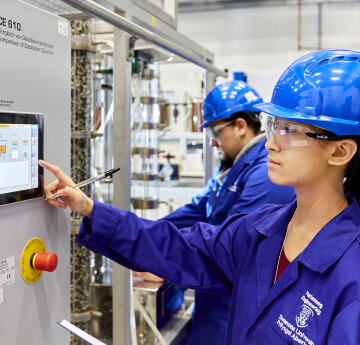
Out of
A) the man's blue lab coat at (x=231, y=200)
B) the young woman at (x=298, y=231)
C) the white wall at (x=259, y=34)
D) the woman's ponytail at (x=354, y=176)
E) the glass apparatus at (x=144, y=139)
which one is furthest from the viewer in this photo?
the white wall at (x=259, y=34)

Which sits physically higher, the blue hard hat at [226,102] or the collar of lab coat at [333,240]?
the blue hard hat at [226,102]

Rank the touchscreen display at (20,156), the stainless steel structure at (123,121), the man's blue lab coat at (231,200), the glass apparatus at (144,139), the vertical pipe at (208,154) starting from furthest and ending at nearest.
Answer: the vertical pipe at (208,154) < the glass apparatus at (144,139) < the man's blue lab coat at (231,200) < the stainless steel structure at (123,121) < the touchscreen display at (20,156)

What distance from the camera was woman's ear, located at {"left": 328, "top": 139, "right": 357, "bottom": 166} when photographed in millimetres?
1071

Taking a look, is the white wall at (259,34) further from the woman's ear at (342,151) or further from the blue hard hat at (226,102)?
the woman's ear at (342,151)

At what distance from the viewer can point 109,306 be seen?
6.51ft

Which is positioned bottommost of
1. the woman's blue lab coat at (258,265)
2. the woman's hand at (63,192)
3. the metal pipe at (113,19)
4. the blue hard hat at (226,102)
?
the woman's blue lab coat at (258,265)

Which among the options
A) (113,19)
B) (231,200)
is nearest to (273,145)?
(113,19)

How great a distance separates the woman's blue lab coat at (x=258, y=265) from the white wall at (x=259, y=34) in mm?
4678

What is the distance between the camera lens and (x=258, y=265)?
117cm

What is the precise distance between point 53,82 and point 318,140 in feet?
1.98

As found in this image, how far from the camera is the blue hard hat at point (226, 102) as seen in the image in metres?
2.15

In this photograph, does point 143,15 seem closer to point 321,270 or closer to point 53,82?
point 53,82

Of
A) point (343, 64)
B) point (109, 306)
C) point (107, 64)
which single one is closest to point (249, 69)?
point (107, 64)

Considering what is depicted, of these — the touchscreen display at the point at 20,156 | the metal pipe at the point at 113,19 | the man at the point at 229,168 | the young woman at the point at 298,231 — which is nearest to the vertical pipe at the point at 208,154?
the man at the point at 229,168
